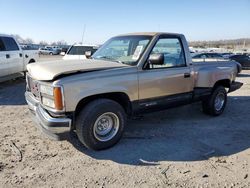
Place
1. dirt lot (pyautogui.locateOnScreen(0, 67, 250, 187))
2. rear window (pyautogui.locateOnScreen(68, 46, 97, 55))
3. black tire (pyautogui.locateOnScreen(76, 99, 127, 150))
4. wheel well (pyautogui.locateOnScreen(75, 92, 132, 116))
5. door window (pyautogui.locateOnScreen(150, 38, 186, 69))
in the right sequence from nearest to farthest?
dirt lot (pyautogui.locateOnScreen(0, 67, 250, 187)) < black tire (pyautogui.locateOnScreen(76, 99, 127, 150)) < wheel well (pyautogui.locateOnScreen(75, 92, 132, 116)) < door window (pyautogui.locateOnScreen(150, 38, 186, 69)) < rear window (pyautogui.locateOnScreen(68, 46, 97, 55))

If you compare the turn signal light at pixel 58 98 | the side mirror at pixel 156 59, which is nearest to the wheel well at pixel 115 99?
the turn signal light at pixel 58 98

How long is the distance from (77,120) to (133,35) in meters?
2.20

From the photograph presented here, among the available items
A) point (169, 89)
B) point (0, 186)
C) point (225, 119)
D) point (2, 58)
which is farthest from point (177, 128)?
point (2, 58)

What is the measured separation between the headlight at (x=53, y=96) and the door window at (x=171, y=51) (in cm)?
196

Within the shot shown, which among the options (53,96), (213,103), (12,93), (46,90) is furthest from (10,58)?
(213,103)

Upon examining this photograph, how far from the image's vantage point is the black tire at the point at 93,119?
4117 millimetres

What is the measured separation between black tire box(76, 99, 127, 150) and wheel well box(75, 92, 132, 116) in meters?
0.09

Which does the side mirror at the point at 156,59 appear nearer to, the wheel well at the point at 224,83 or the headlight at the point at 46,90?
the headlight at the point at 46,90

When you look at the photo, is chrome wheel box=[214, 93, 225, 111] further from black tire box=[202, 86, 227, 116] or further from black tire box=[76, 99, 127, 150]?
black tire box=[76, 99, 127, 150]

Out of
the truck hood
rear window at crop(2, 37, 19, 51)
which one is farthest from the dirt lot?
rear window at crop(2, 37, 19, 51)

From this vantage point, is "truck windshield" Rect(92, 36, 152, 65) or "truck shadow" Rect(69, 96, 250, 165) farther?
"truck windshield" Rect(92, 36, 152, 65)

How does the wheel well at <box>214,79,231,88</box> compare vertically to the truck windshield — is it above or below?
below

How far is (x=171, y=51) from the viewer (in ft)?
17.7

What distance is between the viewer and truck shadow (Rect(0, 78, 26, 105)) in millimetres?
7715
